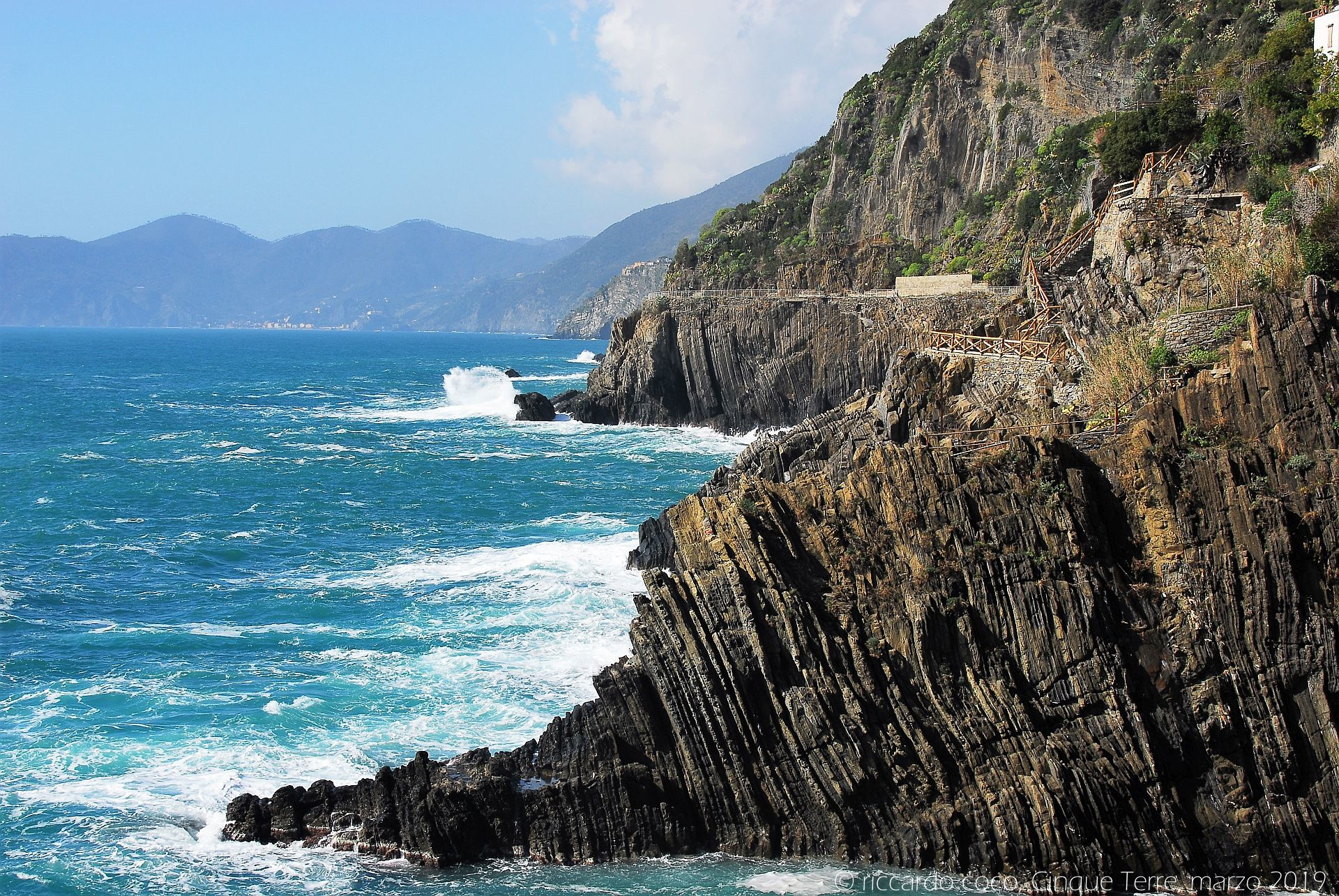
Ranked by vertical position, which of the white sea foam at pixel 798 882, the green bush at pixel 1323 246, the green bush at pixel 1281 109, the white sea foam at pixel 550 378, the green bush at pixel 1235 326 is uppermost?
the green bush at pixel 1281 109

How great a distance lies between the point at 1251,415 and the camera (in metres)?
21.5

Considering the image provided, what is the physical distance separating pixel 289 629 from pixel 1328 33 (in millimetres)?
31732

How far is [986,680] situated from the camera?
19.5 meters

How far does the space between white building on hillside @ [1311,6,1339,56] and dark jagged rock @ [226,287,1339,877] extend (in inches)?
621

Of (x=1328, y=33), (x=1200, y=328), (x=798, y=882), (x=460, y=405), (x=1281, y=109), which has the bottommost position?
(x=798, y=882)

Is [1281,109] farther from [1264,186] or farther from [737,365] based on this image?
[737,365]

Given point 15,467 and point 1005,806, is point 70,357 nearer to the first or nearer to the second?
point 15,467

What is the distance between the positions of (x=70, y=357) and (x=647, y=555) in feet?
457

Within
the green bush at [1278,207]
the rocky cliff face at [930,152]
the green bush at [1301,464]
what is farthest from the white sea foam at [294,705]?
the rocky cliff face at [930,152]

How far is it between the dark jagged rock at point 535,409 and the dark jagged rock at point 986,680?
190ft

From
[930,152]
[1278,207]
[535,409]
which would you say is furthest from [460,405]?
[1278,207]

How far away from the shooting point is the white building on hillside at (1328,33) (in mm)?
33531

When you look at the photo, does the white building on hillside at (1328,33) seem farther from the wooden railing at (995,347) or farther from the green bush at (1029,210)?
the green bush at (1029,210)

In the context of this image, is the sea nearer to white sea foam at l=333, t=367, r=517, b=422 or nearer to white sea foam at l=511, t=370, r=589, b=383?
white sea foam at l=333, t=367, r=517, b=422
